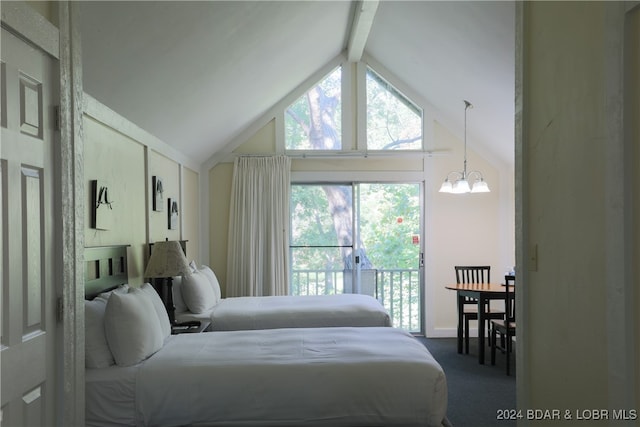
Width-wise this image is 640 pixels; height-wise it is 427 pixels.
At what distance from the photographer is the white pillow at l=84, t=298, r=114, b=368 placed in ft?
8.62

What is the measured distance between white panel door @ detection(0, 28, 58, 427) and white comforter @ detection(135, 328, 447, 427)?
0.94 m

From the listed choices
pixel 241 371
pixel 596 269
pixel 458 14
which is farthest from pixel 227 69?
pixel 596 269

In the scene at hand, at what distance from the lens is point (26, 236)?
1.55 meters

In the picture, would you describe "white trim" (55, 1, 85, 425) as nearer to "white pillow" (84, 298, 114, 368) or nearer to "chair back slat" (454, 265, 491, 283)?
"white pillow" (84, 298, 114, 368)

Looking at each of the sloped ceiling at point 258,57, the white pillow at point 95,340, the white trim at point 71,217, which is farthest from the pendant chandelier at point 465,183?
the white trim at point 71,217

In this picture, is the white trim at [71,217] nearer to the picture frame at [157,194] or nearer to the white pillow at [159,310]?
the white pillow at [159,310]

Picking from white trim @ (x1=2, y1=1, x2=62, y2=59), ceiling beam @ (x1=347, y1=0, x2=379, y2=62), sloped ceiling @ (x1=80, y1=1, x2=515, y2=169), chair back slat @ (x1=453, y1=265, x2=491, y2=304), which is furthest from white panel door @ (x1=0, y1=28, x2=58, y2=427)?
chair back slat @ (x1=453, y1=265, x2=491, y2=304)

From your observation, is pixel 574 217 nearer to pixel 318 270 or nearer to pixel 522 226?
pixel 522 226

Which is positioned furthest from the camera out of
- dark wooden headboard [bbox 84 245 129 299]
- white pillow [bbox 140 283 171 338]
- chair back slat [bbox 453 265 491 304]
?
chair back slat [bbox 453 265 491 304]

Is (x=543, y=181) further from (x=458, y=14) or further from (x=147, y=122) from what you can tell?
(x=147, y=122)

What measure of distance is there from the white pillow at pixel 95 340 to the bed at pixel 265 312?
1430 mm

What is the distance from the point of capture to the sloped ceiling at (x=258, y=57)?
111 inches

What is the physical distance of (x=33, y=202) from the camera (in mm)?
1583

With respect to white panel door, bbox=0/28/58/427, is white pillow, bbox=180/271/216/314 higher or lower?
lower
